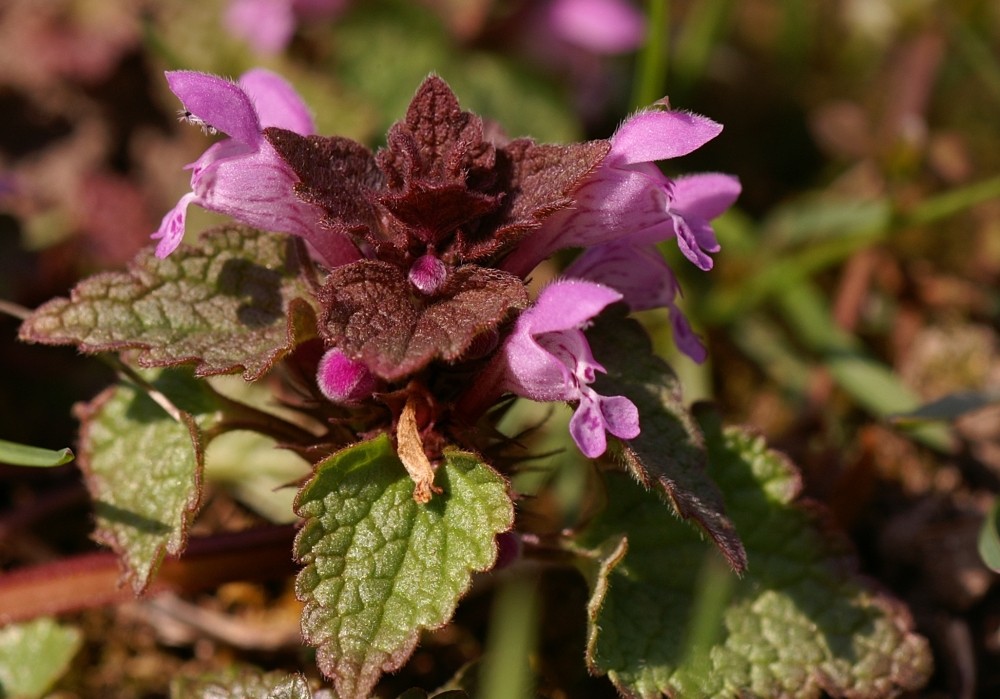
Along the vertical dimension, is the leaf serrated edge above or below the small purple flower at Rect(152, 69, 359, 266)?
below

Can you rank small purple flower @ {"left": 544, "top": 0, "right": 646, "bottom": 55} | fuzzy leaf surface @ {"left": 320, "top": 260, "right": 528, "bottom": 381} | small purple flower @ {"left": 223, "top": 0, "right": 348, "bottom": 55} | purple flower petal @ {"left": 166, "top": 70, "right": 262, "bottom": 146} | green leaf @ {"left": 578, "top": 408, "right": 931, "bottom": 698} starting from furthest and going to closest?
small purple flower @ {"left": 544, "top": 0, "right": 646, "bottom": 55} → small purple flower @ {"left": 223, "top": 0, "right": 348, "bottom": 55} → green leaf @ {"left": 578, "top": 408, "right": 931, "bottom": 698} → purple flower petal @ {"left": 166, "top": 70, "right": 262, "bottom": 146} → fuzzy leaf surface @ {"left": 320, "top": 260, "right": 528, "bottom": 381}

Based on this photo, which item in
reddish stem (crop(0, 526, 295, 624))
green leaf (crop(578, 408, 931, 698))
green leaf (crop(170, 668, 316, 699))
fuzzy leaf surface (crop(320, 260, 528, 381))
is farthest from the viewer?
reddish stem (crop(0, 526, 295, 624))

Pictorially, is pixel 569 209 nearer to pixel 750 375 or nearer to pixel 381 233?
pixel 381 233

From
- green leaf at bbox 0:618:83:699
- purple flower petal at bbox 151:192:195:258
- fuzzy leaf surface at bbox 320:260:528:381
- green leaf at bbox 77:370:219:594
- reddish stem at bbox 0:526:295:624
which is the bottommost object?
green leaf at bbox 0:618:83:699

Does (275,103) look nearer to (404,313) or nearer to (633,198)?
(404,313)

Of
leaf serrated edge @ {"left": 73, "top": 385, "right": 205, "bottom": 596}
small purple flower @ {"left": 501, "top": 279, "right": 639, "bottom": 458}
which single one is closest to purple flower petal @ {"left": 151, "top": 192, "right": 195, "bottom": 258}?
leaf serrated edge @ {"left": 73, "top": 385, "right": 205, "bottom": 596}

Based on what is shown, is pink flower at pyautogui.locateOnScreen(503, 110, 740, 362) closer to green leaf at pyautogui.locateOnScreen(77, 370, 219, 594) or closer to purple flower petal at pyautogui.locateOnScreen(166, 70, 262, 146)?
purple flower petal at pyautogui.locateOnScreen(166, 70, 262, 146)
